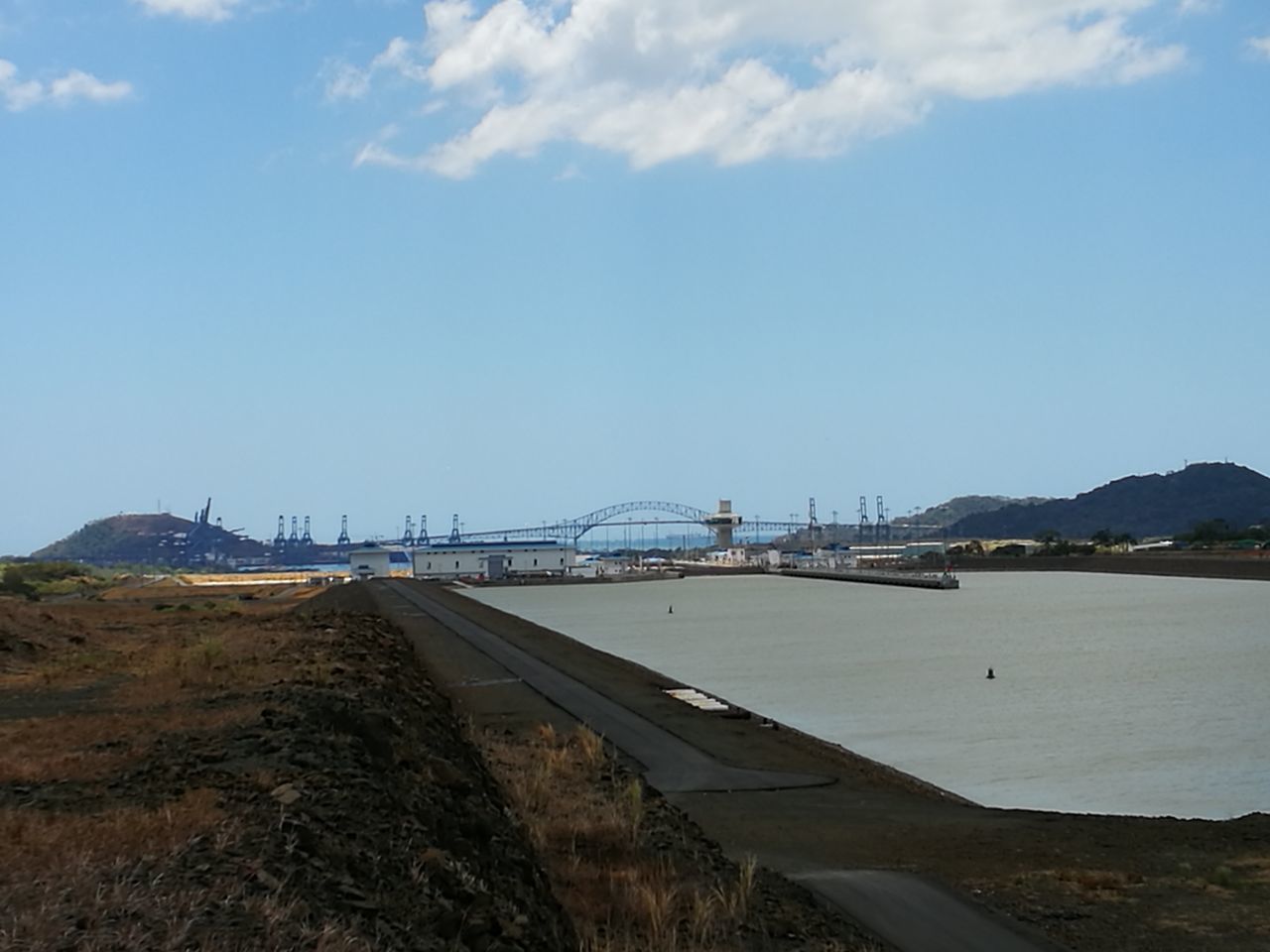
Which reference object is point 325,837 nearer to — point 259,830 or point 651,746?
point 259,830

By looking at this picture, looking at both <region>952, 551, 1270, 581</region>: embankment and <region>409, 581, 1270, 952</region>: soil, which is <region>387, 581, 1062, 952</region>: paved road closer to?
<region>409, 581, 1270, 952</region>: soil

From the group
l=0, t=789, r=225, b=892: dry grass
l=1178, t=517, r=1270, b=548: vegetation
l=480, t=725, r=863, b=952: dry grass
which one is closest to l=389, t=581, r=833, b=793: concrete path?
l=480, t=725, r=863, b=952: dry grass

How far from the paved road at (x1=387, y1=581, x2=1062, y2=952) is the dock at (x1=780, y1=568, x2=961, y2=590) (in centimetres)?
7976

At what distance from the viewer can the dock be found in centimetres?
11275

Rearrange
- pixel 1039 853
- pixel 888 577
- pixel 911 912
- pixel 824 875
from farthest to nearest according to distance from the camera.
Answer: pixel 888 577, pixel 1039 853, pixel 824 875, pixel 911 912

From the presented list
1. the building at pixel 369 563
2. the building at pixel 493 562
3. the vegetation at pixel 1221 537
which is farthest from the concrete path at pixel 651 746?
the building at pixel 493 562

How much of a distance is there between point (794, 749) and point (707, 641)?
109 feet

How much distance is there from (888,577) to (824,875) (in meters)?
121

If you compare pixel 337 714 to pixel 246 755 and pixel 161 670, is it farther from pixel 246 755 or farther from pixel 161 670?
pixel 161 670

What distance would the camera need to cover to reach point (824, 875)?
39.0 ft

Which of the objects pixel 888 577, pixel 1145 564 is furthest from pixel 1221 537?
pixel 888 577

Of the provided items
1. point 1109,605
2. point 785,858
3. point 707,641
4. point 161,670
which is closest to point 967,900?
point 785,858

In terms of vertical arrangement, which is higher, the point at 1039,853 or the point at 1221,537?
the point at 1221,537

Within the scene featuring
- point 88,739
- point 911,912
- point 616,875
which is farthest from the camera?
point 88,739
